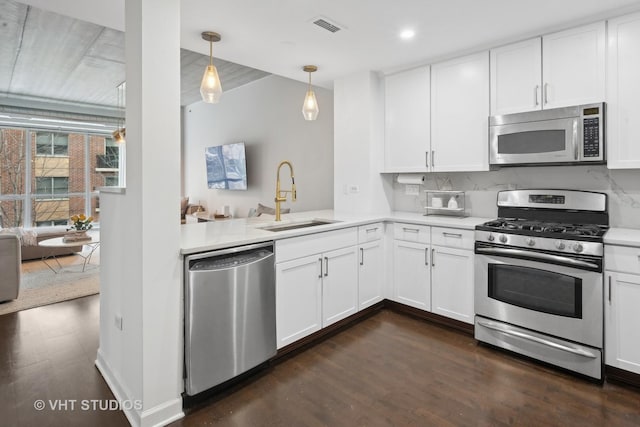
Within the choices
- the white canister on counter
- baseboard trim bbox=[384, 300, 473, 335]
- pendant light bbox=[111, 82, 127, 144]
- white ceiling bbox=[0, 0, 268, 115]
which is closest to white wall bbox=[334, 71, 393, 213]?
the white canister on counter

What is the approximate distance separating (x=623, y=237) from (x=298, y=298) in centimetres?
220

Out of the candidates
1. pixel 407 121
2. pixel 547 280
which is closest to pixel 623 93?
pixel 547 280

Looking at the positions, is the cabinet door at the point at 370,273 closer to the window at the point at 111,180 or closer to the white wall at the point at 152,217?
the white wall at the point at 152,217

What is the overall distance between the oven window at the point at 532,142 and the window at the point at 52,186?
28.8 feet

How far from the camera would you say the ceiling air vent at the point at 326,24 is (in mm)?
2532

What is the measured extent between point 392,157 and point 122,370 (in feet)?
9.74

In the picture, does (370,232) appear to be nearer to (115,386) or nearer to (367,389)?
(367,389)

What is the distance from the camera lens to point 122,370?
6.75 feet

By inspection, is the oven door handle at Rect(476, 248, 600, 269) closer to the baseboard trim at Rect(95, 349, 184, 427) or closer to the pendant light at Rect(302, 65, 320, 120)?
the pendant light at Rect(302, 65, 320, 120)

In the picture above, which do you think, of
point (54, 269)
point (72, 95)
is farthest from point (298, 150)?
point (72, 95)

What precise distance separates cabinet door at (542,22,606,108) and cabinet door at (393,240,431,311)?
158 centimetres

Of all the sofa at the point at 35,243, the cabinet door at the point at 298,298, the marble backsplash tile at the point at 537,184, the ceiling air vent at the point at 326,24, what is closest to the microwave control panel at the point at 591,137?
the marble backsplash tile at the point at 537,184

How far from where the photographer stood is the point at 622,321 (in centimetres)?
218

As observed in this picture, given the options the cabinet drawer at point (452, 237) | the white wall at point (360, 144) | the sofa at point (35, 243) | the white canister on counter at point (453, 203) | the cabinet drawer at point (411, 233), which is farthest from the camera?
the sofa at point (35, 243)
